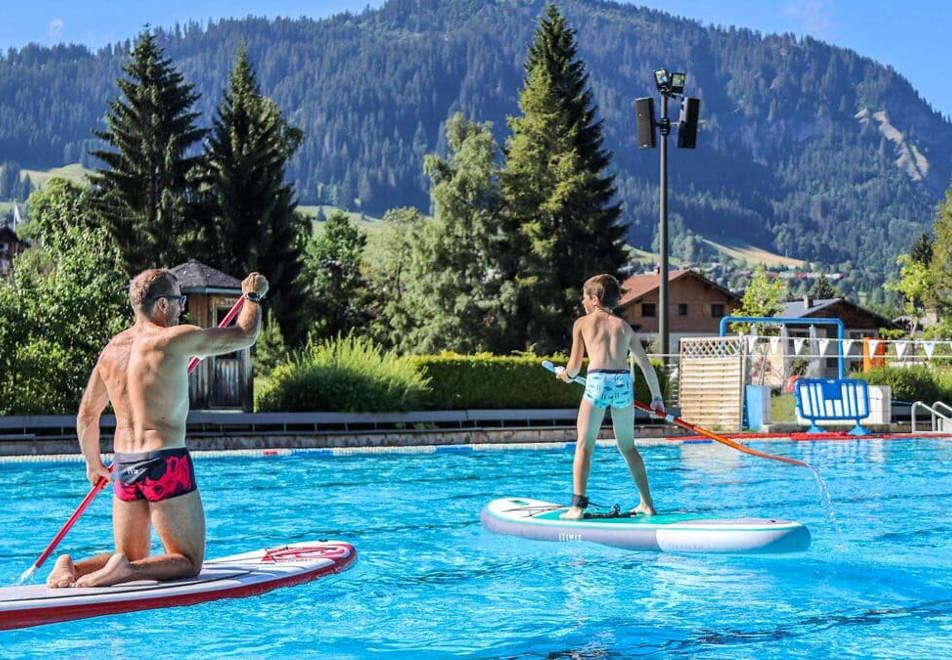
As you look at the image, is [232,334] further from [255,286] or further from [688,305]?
[688,305]

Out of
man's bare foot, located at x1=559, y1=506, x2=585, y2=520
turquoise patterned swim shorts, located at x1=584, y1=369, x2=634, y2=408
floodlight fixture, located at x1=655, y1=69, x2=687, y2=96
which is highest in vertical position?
floodlight fixture, located at x1=655, y1=69, x2=687, y2=96

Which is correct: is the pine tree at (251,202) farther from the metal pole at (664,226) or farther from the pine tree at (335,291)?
the metal pole at (664,226)

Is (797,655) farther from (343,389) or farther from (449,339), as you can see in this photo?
(449,339)

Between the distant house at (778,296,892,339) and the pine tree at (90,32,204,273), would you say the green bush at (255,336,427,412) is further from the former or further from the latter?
the distant house at (778,296,892,339)

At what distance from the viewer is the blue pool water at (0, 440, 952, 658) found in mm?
6570

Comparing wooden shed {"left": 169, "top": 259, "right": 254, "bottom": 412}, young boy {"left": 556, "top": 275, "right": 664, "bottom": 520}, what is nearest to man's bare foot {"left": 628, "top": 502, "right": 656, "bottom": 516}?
young boy {"left": 556, "top": 275, "right": 664, "bottom": 520}

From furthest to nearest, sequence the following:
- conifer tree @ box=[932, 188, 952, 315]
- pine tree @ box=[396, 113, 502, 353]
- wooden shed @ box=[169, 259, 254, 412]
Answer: conifer tree @ box=[932, 188, 952, 315], pine tree @ box=[396, 113, 502, 353], wooden shed @ box=[169, 259, 254, 412]

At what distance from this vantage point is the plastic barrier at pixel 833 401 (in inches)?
934

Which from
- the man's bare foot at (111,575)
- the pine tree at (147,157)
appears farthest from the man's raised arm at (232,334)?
the pine tree at (147,157)

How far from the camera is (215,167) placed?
4459 centimetres

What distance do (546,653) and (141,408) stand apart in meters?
2.64

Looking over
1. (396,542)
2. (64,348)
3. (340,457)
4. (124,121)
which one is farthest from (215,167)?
(396,542)

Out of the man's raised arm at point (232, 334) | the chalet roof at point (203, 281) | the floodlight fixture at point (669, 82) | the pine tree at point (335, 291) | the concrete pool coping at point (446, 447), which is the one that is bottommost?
the concrete pool coping at point (446, 447)

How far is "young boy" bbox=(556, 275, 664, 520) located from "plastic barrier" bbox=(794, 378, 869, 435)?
1487cm
